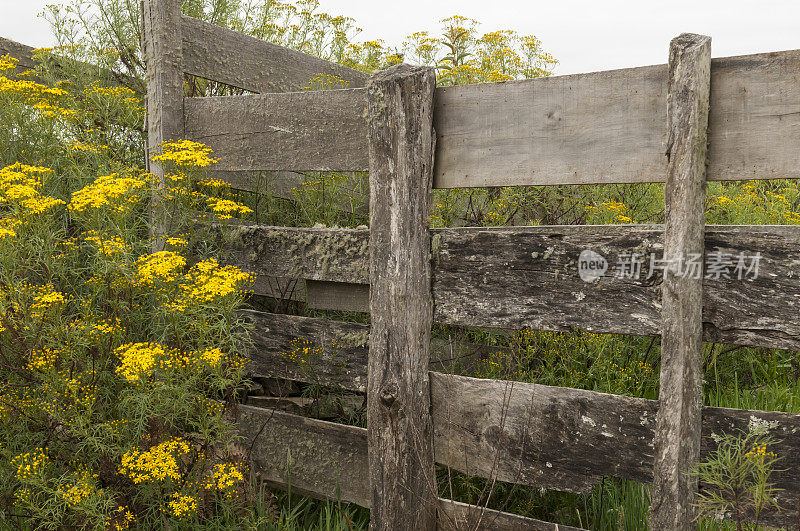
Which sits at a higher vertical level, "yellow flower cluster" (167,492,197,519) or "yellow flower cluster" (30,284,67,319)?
"yellow flower cluster" (30,284,67,319)

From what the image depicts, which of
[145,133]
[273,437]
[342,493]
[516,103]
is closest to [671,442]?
[516,103]

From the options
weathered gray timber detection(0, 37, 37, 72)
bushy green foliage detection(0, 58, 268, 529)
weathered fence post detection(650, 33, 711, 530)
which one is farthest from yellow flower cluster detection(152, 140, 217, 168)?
weathered gray timber detection(0, 37, 37, 72)

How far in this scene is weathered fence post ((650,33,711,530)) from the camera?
7.92 feet

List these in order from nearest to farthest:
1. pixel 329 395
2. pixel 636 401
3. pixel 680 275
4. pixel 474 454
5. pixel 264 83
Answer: pixel 680 275
pixel 636 401
pixel 474 454
pixel 329 395
pixel 264 83

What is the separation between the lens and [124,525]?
2.93 metres

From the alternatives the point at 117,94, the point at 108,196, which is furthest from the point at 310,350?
the point at 117,94

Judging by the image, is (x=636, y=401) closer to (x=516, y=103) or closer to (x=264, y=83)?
(x=516, y=103)

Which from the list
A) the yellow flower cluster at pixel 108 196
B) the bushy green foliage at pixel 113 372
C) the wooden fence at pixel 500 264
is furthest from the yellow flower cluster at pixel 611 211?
the yellow flower cluster at pixel 108 196

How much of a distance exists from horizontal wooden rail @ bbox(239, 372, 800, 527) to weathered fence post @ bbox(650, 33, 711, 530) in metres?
0.12

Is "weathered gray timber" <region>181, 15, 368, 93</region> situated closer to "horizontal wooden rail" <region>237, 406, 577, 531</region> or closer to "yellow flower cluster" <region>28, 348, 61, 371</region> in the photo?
"yellow flower cluster" <region>28, 348, 61, 371</region>

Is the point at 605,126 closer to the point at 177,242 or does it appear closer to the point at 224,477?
the point at 177,242

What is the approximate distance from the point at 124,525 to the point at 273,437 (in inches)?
37.6

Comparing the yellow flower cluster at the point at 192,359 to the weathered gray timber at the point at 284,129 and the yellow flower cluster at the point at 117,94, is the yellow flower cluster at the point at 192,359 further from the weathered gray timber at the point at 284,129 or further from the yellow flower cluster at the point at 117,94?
the yellow flower cluster at the point at 117,94

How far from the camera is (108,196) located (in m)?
3.00
